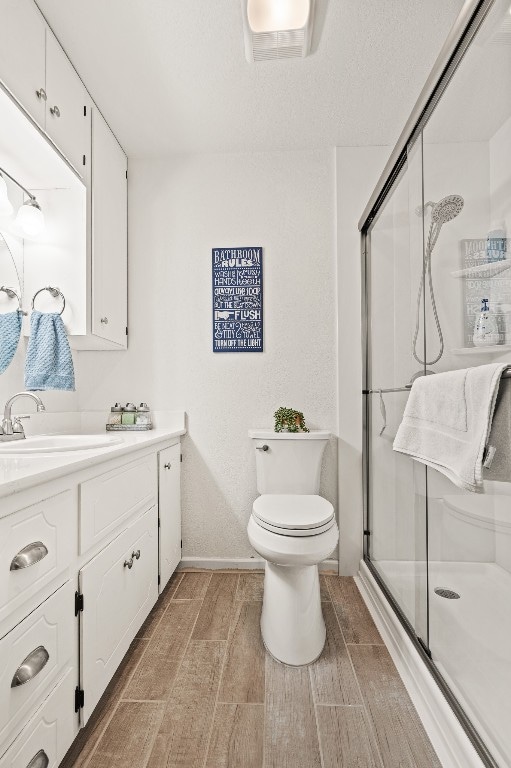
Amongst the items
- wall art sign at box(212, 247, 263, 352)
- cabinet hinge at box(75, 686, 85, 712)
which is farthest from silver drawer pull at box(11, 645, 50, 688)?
wall art sign at box(212, 247, 263, 352)

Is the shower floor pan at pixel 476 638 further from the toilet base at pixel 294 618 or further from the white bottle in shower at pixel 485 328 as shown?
the white bottle in shower at pixel 485 328

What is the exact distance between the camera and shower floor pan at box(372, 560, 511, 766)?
3.41ft

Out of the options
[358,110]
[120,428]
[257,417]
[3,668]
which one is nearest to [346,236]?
[358,110]

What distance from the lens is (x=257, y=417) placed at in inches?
92.8

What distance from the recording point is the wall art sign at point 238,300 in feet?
7.77

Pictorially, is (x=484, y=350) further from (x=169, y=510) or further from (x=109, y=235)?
A: (x=109, y=235)

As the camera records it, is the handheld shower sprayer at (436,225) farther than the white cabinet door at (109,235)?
No

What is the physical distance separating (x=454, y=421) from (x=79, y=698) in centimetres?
118

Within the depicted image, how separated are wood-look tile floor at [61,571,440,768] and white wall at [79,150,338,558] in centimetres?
71

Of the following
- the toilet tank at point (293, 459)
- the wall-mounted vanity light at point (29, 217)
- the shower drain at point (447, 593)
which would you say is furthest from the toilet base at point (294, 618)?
the wall-mounted vanity light at point (29, 217)

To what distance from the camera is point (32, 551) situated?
35.2 inches

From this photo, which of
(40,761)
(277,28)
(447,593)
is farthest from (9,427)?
(277,28)

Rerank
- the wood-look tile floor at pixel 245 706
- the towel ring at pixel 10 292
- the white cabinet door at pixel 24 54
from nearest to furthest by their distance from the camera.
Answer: the wood-look tile floor at pixel 245 706, the white cabinet door at pixel 24 54, the towel ring at pixel 10 292

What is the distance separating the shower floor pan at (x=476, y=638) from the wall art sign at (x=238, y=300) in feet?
4.56
